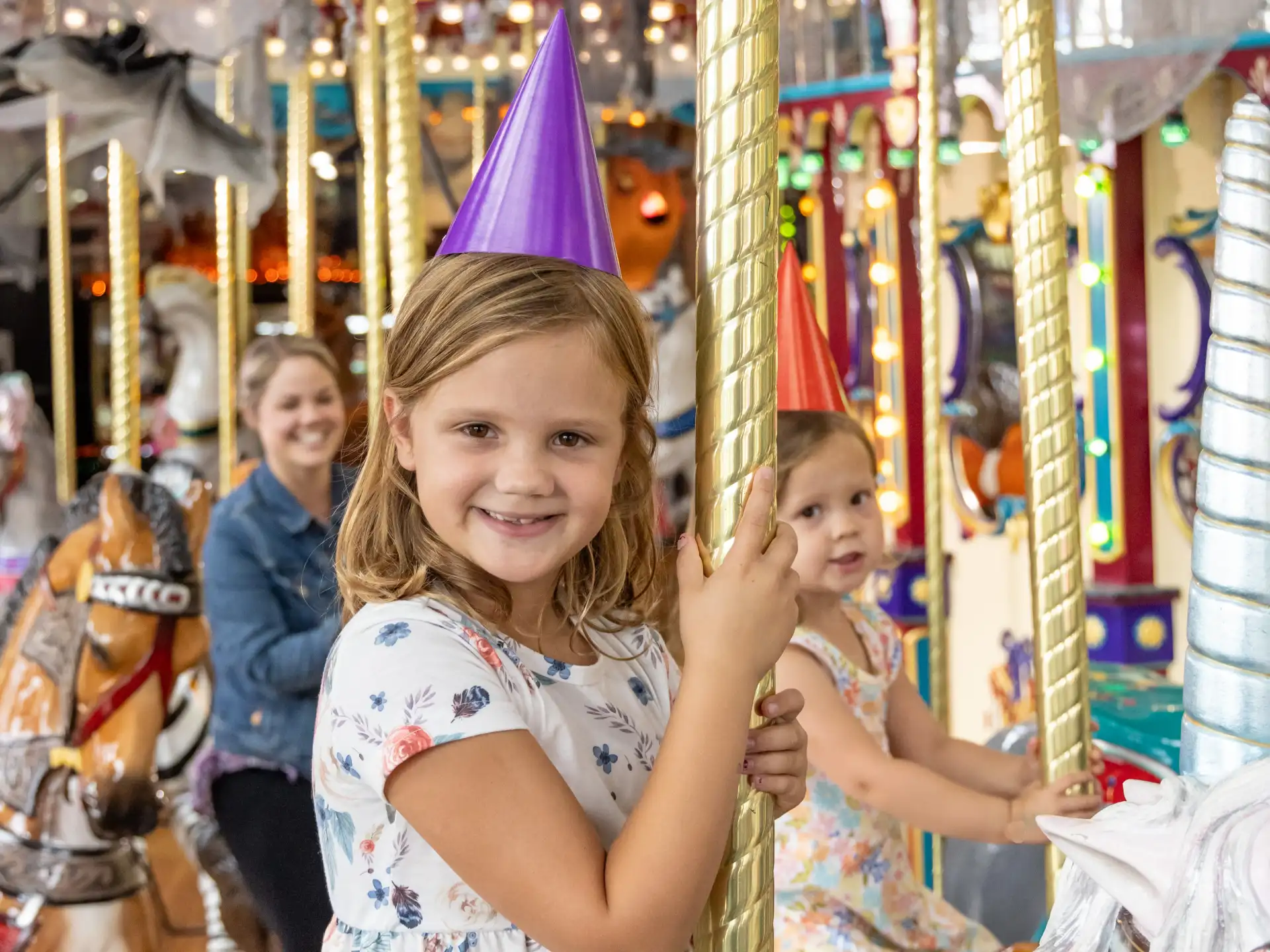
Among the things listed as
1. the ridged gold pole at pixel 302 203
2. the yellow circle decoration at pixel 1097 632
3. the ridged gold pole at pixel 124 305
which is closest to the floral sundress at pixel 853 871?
the ridged gold pole at pixel 124 305

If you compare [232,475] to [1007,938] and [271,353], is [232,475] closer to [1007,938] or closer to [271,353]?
[271,353]

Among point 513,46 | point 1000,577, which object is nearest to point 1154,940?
point 1000,577

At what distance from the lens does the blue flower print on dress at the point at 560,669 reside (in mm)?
1124

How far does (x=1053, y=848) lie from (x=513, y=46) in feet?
18.5

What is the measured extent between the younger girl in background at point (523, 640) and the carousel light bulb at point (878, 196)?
395cm

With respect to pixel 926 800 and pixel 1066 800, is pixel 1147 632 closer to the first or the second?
pixel 926 800

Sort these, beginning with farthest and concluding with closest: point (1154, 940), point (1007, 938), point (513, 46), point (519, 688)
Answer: point (513, 46), point (1007, 938), point (519, 688), point (1154, 940)

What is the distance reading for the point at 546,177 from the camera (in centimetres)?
99

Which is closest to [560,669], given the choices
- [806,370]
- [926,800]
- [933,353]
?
[926,800]

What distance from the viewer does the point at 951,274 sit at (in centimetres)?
492

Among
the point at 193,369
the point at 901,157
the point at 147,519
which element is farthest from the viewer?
the point at 901,157

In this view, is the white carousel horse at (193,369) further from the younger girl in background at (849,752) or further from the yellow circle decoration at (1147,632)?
the younger girl in background at (849,752)

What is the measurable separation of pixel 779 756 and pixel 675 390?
2635mm

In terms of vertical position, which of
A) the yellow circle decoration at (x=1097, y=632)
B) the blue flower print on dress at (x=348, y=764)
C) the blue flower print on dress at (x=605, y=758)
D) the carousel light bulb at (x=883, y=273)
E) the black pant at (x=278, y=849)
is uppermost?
the carousel light bulb at (x=883, y=273)
